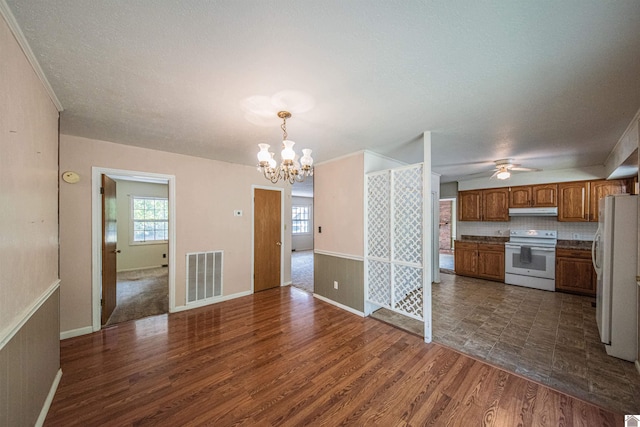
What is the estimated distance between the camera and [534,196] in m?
4.94

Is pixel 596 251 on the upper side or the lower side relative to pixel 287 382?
upper

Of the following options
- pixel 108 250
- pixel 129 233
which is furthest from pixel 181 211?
pixel 129 233

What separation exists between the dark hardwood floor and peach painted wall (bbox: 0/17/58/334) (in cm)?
102

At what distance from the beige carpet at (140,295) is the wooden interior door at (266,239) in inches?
62.9

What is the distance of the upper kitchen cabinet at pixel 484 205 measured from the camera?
5312mm

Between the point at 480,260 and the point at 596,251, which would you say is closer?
the point at 596,251

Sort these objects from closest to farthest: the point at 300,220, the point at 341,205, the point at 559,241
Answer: the point at 341,205 < the point at 559,241 < the point at 300,220

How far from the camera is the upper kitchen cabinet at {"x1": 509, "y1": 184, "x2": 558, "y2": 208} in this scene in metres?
4.75

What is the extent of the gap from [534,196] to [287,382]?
19.4 feet

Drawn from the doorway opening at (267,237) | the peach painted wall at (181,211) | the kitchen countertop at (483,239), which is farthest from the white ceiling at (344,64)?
the kitchen countertop at (483,239)

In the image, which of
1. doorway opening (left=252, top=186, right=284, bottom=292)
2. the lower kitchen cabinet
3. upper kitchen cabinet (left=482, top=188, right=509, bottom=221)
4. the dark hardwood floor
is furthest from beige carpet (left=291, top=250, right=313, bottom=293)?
upper kitchen cabinet (left=482, top=188, right=509, bottom=221)

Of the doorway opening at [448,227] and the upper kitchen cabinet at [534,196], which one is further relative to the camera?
the doorway opening at [448,227]

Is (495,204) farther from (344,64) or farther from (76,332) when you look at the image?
(76,332)

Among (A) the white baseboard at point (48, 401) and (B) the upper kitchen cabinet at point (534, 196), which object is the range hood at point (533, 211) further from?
(A) the white baseboard at point (48, 401)
